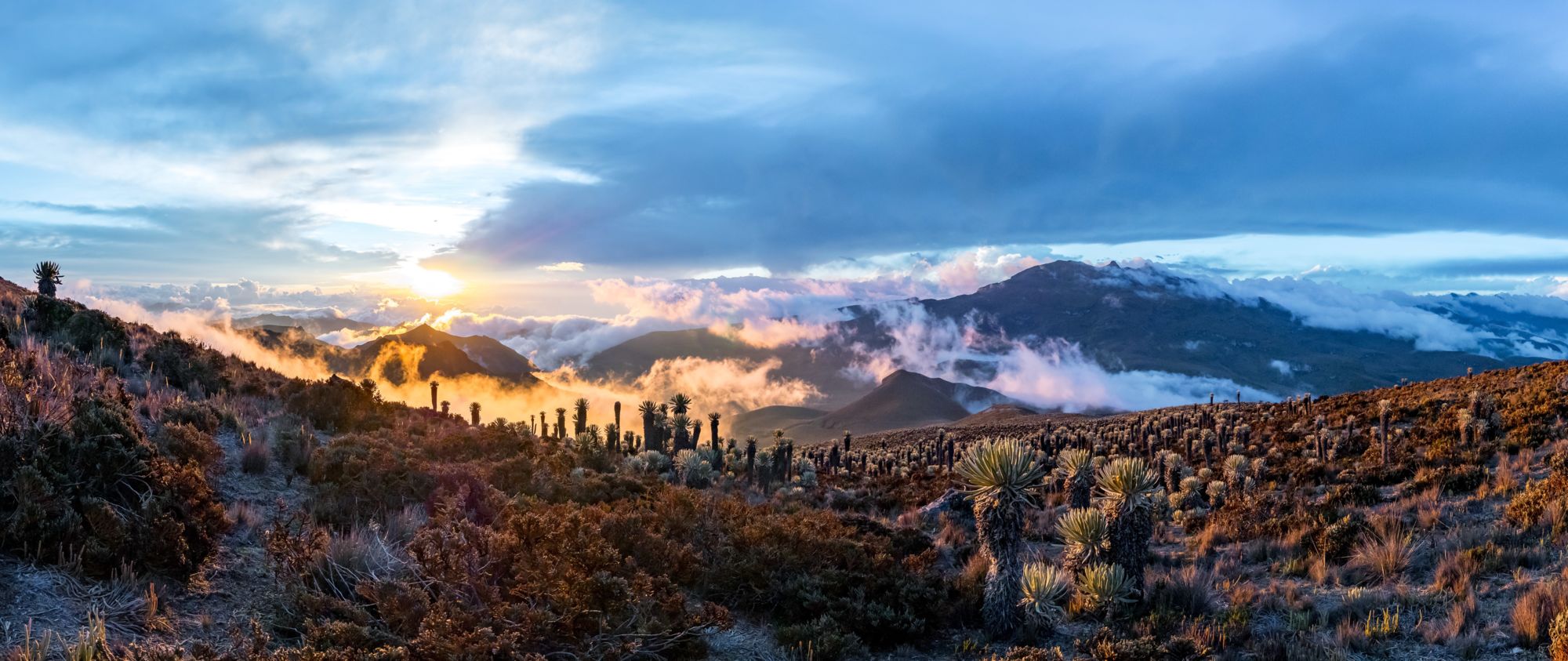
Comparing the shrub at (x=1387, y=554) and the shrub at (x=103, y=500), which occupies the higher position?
the shrub at (x=103, y=500)

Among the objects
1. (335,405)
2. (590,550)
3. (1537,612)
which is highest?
(335,405)

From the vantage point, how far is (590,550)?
822 cm

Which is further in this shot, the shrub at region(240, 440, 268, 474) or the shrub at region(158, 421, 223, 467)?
the shrub at region(240, 440, 268, 474)

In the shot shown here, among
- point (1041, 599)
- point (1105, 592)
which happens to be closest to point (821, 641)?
point (1041, 599)

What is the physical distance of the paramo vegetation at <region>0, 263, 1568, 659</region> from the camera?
21.6 ft

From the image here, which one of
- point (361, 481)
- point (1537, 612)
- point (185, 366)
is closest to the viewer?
point (1537, 612)

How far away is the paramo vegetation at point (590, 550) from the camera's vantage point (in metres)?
6.58

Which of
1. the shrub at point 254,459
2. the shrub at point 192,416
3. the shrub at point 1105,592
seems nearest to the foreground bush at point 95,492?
the shrub at point 254,459

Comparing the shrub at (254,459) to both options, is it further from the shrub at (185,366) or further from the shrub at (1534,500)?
the shrub at (1534,500)

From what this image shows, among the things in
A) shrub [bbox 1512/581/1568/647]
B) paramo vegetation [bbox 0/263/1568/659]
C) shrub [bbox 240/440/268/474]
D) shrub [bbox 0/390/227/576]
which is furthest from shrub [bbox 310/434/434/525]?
shrub [bbox 1512/581/1568/647]

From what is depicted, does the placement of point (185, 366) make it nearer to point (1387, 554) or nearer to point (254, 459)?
point (254, 459)

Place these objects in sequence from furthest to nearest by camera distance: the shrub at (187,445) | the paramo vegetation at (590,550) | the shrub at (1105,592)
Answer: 1. the shrub at (1105,592)
2. the shrub at (187,445)
3. the paramo vegetation at (590,550)

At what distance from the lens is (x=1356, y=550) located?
12.0 metres

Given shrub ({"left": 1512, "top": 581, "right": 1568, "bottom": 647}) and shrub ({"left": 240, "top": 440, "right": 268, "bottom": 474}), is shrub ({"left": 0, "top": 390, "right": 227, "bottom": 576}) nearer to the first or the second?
shrub ({"left": 240, "top": 440, "right": 268, "bottom": 474})
